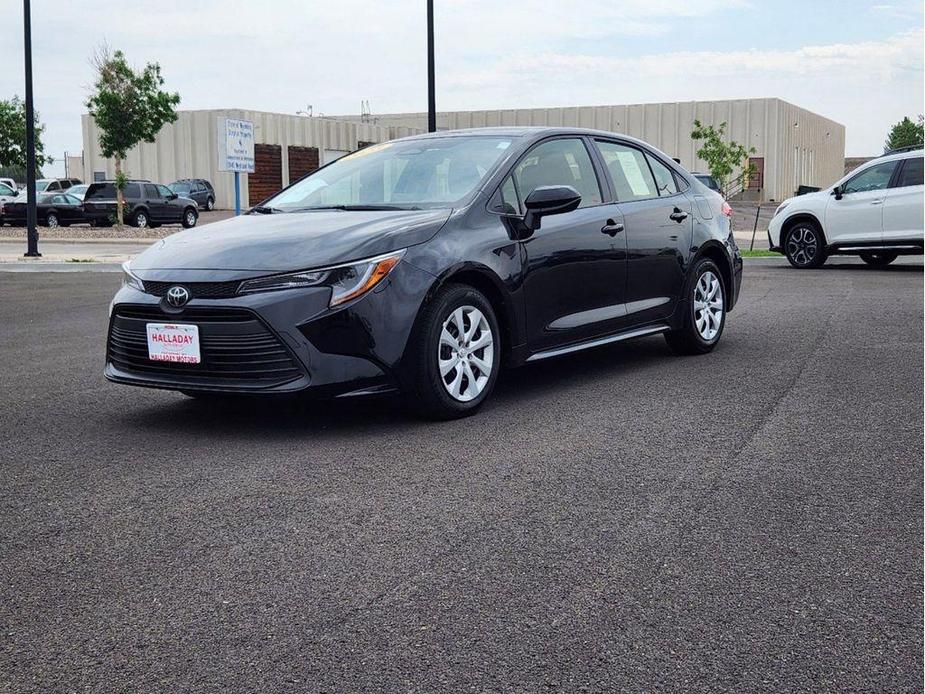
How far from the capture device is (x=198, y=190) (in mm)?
52062

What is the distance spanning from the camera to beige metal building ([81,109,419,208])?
182ft

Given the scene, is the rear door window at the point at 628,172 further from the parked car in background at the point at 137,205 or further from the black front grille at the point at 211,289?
the parked car in background at the point at 137,205

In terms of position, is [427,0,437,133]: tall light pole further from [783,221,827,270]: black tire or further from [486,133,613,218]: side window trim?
[486,133,613,218]: side window trim

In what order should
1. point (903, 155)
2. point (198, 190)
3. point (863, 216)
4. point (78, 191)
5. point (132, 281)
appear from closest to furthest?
point (132, 281) → point (903, 155) → point (863, 216) → point (78, 191) → point (198, 190)

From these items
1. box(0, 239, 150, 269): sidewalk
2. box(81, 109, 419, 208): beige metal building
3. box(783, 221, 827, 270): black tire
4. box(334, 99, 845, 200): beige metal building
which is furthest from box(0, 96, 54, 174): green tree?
box(783, 221, 827, 270): black tire

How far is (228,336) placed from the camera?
5.74 metres

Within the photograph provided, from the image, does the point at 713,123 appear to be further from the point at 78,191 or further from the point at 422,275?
the point at 422,275

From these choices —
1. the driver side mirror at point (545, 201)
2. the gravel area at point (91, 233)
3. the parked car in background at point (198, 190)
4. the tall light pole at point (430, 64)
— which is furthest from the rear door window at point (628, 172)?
the parked car in background at point (198, 190)

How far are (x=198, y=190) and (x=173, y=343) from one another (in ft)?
157

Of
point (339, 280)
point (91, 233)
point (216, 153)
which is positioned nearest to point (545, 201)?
point (339, 280)

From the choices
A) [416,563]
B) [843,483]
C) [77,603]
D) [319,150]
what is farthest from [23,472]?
[319,150]

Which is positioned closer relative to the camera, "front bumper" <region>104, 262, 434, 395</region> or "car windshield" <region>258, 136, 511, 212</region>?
"front bumper" <region>104, 262, 434, 395</region>

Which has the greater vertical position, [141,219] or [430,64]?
[430,64]

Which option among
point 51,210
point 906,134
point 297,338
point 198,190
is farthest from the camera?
point 906,134
